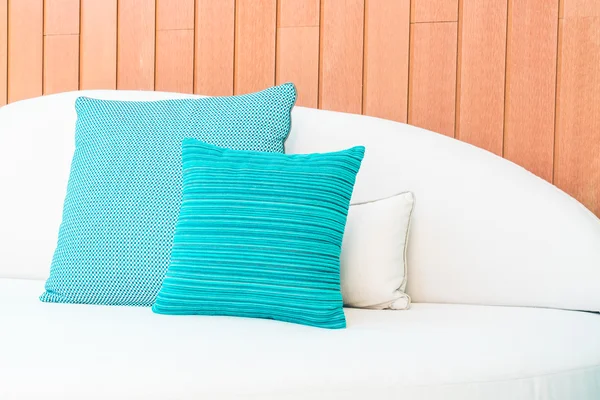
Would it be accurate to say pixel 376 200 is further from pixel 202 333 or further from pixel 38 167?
pixel 38 167

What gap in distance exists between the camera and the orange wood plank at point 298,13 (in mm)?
1980

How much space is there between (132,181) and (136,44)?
698mm

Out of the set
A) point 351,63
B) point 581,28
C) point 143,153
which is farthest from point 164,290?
point 581,28

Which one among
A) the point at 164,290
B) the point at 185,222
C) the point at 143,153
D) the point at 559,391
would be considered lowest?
the point at 559,391

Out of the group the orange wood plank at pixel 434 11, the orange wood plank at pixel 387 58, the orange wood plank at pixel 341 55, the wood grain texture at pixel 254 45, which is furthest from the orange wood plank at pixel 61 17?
the orange wood plank at pixel 434 11

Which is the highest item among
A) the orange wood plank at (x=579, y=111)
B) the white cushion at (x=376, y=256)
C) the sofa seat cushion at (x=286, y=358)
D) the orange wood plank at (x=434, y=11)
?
the orange wood plank at (x=434, y=11)

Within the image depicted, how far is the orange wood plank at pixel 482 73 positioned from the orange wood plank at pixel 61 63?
115cm

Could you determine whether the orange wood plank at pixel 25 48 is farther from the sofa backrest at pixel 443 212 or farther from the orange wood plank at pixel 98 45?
the sofa backrest at pixel 443 212

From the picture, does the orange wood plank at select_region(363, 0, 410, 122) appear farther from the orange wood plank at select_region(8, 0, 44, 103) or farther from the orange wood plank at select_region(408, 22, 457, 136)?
the orange wood plank at select_region(8, 0, 44, 103)

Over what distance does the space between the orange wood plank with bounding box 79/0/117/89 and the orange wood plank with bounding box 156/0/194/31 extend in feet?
0.48

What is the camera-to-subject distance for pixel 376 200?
159 cm

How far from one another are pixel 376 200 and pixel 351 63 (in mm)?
530

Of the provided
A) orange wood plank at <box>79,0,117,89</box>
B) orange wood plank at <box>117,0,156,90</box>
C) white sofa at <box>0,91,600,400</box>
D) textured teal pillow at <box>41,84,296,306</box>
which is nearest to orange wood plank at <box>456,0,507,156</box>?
white sofa at <box>0,91,600,400</box>

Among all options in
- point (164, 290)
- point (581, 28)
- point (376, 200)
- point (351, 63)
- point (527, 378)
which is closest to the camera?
point (527, 378)
